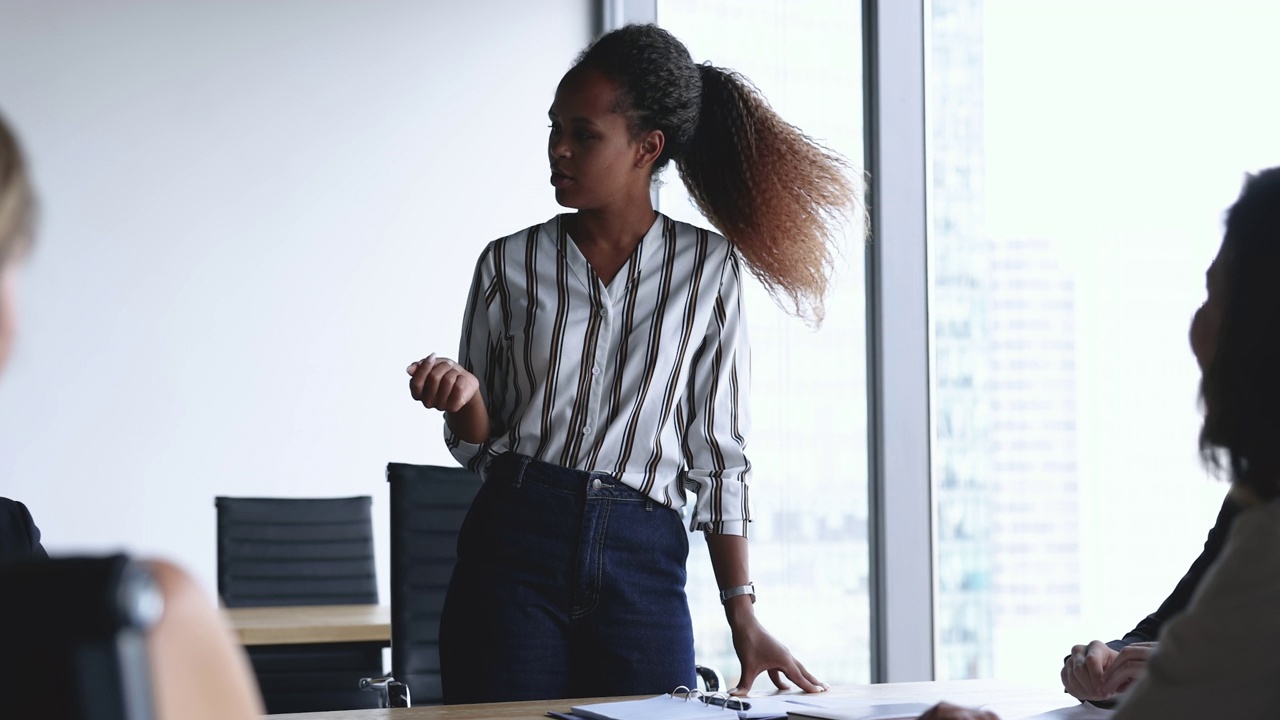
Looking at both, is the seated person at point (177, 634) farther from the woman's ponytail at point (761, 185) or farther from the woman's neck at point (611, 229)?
the woman's ponytail at point (761, 185)

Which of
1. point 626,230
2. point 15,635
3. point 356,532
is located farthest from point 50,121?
point 15,635

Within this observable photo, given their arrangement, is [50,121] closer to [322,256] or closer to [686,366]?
[322,256]

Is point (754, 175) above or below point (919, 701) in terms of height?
above

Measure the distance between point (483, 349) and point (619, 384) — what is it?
211 mm

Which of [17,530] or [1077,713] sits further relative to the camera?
[17,530]

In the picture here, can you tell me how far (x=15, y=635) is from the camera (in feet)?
1.48

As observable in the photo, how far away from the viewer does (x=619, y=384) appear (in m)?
1.76

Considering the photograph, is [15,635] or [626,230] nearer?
[15,635]

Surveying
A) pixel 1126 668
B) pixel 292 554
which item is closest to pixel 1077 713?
pixel 1126 668

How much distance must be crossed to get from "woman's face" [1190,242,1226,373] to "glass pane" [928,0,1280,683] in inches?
50.4

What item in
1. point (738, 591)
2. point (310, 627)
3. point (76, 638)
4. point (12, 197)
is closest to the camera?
point (76, 638)

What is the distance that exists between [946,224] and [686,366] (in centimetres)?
150

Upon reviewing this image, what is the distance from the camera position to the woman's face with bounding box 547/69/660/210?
71.1 inches

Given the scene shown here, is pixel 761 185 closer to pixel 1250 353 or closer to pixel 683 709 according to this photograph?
pixel 683 709
